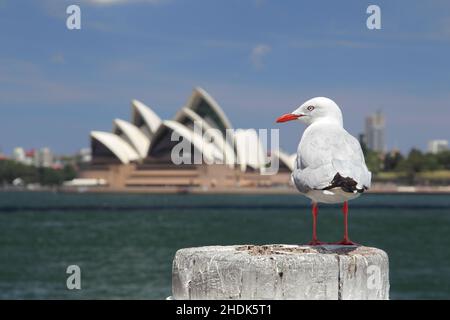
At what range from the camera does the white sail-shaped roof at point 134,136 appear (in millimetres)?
76375

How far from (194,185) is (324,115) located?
3422 inches

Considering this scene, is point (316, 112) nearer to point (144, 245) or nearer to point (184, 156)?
point (144, 245)

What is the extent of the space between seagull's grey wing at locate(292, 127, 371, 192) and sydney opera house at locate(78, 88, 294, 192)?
5821 cm

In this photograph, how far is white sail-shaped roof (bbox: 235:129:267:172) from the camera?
258ft

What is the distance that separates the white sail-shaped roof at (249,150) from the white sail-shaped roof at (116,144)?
10.8 meters

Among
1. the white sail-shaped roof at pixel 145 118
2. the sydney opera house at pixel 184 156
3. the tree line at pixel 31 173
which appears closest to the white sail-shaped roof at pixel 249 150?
the sydney opera house at pixel 184 156

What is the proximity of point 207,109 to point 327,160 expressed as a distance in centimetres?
7147

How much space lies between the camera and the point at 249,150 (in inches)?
3250

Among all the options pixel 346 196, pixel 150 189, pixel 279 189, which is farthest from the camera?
pixel 279 189

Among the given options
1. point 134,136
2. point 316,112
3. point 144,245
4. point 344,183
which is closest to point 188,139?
point 134,136

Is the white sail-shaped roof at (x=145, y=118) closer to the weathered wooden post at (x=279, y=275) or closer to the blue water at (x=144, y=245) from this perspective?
the blue water at (x=144, y=245)
